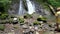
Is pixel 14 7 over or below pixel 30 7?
over

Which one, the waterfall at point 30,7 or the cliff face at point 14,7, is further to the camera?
the waterfall at point 30,7

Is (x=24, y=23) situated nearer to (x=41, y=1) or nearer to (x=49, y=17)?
(x=49, y=17)

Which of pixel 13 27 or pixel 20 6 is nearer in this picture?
pixel 13 27

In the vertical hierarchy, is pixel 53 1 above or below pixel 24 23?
above

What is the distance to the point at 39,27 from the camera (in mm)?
14641

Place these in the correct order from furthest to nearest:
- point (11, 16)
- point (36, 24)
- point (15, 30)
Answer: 1. point (11, 16)
2. point (36, 24)
3. point (15, 30)

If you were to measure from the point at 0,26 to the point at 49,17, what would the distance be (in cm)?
575

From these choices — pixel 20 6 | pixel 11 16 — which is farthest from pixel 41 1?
pixel 11 16

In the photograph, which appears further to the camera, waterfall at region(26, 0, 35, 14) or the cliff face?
waterfall at region(26, 0, 35, 14)

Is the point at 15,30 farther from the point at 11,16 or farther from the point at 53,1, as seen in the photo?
the point at 53,1

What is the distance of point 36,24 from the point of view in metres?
15.4

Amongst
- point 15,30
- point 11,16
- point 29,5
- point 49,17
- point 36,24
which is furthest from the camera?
point 29,5

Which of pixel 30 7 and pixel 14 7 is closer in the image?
pixel 14 7

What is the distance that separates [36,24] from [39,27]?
2.60 feet
